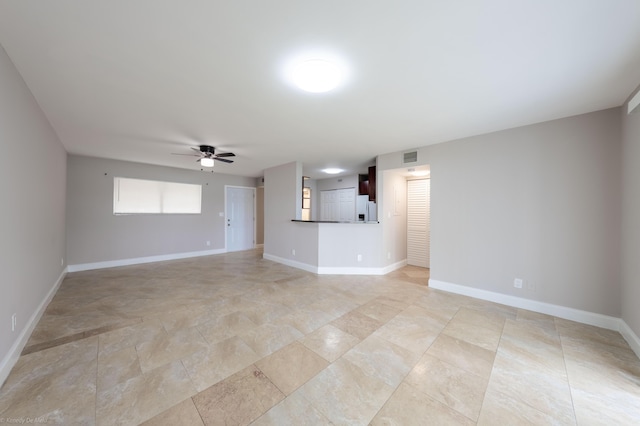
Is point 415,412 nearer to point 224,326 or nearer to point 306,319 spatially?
point 306,319

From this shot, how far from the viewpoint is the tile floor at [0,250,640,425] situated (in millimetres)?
1492

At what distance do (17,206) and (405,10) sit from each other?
137 inches

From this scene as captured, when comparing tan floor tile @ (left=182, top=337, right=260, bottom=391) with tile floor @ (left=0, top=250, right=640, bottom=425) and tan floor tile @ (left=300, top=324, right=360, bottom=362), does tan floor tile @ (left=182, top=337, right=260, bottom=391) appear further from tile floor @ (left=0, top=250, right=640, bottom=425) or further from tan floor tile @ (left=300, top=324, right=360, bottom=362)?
tan floor tile @ (left=300, top=324, right=360, bottom=362)

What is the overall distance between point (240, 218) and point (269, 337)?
19.1 feet

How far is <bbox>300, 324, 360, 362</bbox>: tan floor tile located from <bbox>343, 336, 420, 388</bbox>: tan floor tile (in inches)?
3.0

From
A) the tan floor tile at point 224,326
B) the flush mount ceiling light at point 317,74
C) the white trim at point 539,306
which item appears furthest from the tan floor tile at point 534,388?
the flush mount ceiling light at point 317,74

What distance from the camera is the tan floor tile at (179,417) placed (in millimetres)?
1386

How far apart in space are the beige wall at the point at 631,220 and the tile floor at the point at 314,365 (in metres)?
0.39

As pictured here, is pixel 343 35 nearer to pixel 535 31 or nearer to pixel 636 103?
pixel 535 31

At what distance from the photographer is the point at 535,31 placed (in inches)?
60.0

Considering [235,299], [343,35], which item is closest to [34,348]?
[235,299]

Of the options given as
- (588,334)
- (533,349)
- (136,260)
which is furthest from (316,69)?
(136,260)

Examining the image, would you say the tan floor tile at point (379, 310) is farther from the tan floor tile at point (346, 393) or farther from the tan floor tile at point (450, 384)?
the tan floor tile at point (346, 393)

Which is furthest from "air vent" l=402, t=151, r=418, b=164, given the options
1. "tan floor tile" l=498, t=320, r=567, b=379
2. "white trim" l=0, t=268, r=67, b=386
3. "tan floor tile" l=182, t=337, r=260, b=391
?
"white trim" l=0, t=268, r=67, b=386
